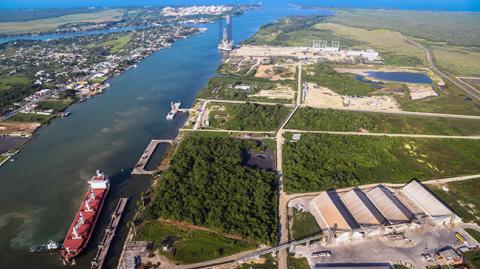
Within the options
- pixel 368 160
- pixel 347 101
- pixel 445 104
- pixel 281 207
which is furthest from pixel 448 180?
pixel 445 104

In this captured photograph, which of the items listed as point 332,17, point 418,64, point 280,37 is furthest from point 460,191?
point 332,17

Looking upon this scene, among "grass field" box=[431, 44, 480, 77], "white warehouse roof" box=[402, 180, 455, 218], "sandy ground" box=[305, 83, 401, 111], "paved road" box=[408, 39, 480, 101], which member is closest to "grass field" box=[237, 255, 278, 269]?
"white warehouse roof" box=[402, 180, 455, 218]

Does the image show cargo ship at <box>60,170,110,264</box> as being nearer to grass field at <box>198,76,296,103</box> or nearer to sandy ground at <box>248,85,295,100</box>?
grass field at <box>198,76,296,103</box>

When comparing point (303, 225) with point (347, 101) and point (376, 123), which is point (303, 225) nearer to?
point (376, 123)

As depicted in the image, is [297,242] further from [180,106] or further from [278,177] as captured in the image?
[180,106]

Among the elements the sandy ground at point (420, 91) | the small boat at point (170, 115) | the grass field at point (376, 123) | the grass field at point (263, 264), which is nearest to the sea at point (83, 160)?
the small boat at point (170, 115)
